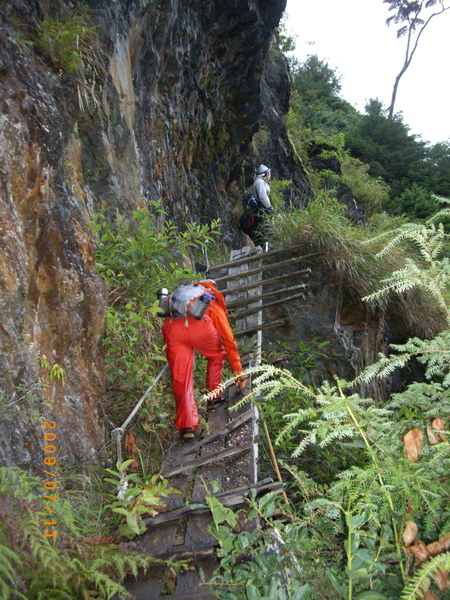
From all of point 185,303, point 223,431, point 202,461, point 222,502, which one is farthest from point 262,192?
point 222,502

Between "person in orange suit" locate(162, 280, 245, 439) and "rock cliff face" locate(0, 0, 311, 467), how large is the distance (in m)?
0.71

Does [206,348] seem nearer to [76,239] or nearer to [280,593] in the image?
[76,239]

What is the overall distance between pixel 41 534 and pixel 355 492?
1.39 metres

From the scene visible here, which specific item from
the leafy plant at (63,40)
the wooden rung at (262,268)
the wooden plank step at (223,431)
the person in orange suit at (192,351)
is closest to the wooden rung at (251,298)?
the wooden rung at (262,268)

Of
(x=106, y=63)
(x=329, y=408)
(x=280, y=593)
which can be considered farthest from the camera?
(x=106, y=63)

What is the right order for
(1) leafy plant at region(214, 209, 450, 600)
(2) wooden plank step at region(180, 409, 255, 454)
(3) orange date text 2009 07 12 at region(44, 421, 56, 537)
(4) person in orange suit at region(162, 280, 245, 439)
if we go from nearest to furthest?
1. (1) leafy plant at region(214, 209, 450, 600)
2. (3) orange date text 2009 07 12 at region(44, 421, 56, 537)
3. (2) wooden plank step at region(180, 409, 255, 454)
4. (4) person in orange suit at region(162, 280, 245, 439)

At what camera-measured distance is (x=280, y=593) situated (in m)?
1.49

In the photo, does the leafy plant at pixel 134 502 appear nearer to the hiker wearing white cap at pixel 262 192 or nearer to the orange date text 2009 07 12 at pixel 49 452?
the orange date text 2009 07 12 at pixel 49 452

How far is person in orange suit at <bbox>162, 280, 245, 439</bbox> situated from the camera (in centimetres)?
399

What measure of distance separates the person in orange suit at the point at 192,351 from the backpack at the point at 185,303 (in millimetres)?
104

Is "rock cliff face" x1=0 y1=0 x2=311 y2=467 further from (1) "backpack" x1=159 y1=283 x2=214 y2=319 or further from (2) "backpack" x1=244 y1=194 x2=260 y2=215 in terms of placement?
(2) "backpack" x1=244 y1=194 x2=260 y2=215

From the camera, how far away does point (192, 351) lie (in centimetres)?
426

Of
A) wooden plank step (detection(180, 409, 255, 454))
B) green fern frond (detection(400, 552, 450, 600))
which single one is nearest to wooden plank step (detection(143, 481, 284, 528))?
wooden plank step (detection(180, 409, 255, 454))

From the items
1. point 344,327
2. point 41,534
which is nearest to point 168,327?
point 41,534
